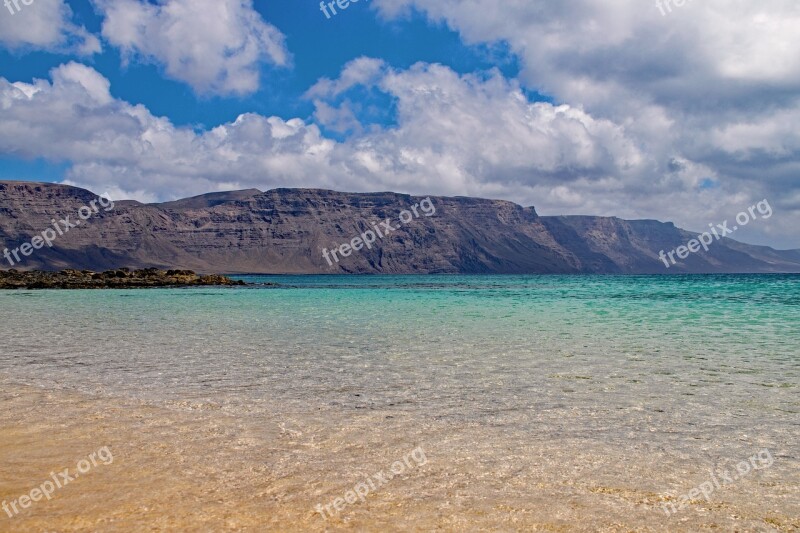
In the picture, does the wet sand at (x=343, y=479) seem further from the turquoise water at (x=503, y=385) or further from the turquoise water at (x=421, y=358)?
the turquoise water at (x=421, y=358)

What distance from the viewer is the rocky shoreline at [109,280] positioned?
88562mm

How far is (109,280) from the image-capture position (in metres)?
97.4

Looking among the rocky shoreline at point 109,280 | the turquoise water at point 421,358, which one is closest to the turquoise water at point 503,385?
the turquoise water at point 421,358

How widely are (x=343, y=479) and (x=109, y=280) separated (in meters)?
103

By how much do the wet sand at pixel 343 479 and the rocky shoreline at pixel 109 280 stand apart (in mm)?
88352

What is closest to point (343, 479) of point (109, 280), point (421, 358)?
point (421, 358)

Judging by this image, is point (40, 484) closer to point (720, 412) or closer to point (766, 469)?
point (766, 469)

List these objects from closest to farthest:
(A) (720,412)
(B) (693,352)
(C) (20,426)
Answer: (C) (20,426), (A) (720,412), (B) (693,352)

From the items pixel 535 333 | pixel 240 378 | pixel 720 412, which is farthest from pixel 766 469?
pixel 535 333

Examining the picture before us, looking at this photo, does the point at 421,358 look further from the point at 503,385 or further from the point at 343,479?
the point at 343,479

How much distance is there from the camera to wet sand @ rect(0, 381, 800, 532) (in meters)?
5.71

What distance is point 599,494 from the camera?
645cm

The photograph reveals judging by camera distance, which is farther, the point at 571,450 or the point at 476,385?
the point at 476,385

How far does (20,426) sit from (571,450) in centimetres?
853
